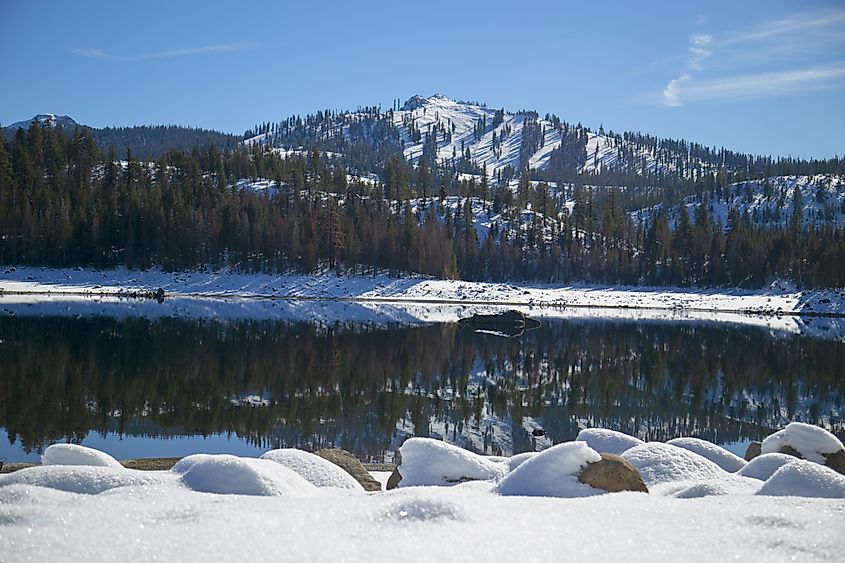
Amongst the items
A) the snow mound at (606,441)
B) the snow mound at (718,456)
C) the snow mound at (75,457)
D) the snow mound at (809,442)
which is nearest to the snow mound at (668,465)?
the snow mound at (606,441)

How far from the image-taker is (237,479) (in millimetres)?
8133

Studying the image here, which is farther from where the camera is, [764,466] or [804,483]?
[764,466]

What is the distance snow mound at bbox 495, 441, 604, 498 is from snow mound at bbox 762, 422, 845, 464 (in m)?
6.70

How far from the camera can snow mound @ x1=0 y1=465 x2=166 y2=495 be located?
798 centimetres

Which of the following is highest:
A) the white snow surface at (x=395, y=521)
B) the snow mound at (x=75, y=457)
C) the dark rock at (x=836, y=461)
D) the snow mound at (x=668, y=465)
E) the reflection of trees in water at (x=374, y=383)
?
the white snow surface at (x=395, y=521)

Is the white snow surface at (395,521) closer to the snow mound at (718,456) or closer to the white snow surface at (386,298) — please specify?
the snow mound at (718,456)

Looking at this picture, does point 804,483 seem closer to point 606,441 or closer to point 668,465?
point 668,465

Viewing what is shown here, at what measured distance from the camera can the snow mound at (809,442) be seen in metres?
12.9

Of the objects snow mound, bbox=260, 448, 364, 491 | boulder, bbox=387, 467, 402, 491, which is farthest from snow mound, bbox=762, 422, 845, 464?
snow mound, bbox=260, 448, 364, 491

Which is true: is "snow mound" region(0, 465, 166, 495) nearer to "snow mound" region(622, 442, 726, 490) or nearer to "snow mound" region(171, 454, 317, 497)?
"snow mound" region(171, 454, 317, 497)

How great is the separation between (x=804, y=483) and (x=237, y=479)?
665cm

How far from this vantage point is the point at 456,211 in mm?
146250

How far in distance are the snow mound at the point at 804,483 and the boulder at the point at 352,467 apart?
5.94 m

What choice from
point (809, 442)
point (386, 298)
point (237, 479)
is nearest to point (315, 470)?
point (237, 479)
